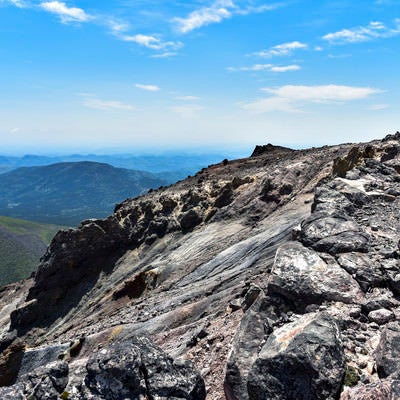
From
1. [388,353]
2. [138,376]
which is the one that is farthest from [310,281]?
[138,376]

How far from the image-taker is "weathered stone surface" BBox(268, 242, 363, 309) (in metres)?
14.9

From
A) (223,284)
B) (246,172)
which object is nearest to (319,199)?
(223,284)

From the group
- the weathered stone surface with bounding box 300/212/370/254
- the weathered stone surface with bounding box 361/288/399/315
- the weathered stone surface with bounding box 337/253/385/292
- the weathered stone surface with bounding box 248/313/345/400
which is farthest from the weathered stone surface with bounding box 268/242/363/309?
the weathered stone surface with bounding box 248/313/345/400

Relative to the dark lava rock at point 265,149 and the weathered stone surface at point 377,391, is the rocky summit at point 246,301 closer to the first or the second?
the weathered stone surface at point 377,391

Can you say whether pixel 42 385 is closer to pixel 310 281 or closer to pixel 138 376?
pixel 138 376

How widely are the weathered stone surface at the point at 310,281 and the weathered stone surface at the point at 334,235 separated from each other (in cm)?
125

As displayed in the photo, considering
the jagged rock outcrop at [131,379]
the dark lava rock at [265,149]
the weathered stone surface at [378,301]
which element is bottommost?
the jagged rock outcrop at [131,379]

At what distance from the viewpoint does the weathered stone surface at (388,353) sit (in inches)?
424

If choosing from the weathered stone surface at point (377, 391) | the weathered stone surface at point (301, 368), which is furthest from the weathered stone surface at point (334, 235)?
the weathered stone surface at point (377, 391)

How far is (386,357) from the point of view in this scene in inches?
434

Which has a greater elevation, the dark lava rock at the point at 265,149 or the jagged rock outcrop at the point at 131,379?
the dark lava rock at the point at 265,149

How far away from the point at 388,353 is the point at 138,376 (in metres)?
7.71

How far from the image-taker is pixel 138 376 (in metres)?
12.6

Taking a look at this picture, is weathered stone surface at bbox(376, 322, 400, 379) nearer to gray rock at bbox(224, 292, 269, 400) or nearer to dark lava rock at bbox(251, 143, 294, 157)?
gray rock at bbox(224, 292, 269, 400)
